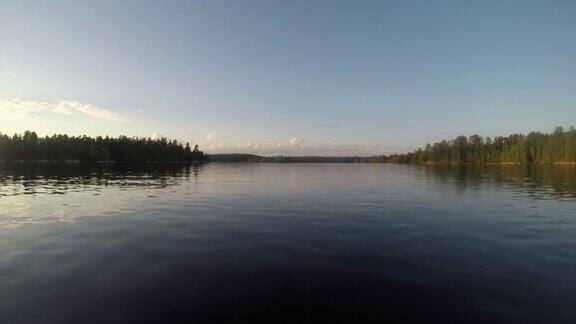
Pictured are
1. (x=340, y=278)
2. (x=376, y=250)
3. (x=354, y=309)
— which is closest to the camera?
(x=354, y=309)

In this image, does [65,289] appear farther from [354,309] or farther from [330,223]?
[330,223]

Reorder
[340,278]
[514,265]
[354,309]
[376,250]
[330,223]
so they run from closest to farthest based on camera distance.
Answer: [354,309], [340,278], [514,265], [376,250], [330,223]

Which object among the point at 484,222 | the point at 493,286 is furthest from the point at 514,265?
the point at 484,222

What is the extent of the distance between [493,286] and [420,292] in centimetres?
313

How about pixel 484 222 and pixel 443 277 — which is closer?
pixel 443 277

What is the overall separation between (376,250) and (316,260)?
368cm

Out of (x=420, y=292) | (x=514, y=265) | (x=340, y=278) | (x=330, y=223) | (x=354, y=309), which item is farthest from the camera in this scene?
(x=330, y=223)

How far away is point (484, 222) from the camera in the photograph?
26625 mm

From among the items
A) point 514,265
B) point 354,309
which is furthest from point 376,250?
point 354,309

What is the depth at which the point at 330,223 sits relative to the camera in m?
25.6

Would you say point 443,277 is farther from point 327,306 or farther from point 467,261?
point 327,306

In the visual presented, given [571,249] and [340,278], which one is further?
[571,249]

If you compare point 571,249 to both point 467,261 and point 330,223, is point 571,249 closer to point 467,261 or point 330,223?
point 467,261

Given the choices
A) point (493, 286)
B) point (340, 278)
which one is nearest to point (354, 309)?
point (340, 278)
